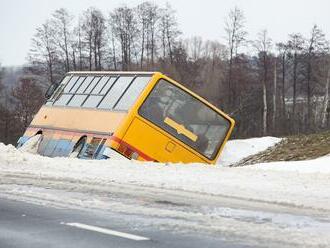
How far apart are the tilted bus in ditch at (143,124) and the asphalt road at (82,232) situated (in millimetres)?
9903

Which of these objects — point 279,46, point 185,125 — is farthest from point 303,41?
point 185,125

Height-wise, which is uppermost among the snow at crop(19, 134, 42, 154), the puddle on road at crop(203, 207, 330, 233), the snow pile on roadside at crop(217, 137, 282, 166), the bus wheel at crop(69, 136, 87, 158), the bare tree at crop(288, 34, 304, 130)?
the bare tree at crop(288, 34, 304, 130)

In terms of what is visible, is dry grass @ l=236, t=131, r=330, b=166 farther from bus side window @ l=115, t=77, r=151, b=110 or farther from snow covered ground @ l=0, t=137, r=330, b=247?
bus side window @ l=115, t=77, r=151, b=110

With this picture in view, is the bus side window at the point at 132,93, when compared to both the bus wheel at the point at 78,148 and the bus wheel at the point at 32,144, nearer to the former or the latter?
the bus wheel at the point at 78,148

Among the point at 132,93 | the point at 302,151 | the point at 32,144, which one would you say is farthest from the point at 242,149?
the point at 132,93

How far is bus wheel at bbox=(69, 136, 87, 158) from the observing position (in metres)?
20.3

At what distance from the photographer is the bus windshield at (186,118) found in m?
19.8

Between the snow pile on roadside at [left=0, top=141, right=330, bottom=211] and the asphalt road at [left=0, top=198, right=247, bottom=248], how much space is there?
309 cm

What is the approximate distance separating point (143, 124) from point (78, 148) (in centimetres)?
243

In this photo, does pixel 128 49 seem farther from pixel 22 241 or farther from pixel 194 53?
pixel 22 241

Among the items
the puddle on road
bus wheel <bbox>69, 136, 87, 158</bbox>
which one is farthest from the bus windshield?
the puddle on road

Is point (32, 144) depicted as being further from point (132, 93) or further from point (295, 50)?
point (295, 50)

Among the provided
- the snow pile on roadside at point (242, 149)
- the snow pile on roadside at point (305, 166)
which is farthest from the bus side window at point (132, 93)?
the snow pile on roadside at point (242, 149)

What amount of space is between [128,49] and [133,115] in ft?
188
